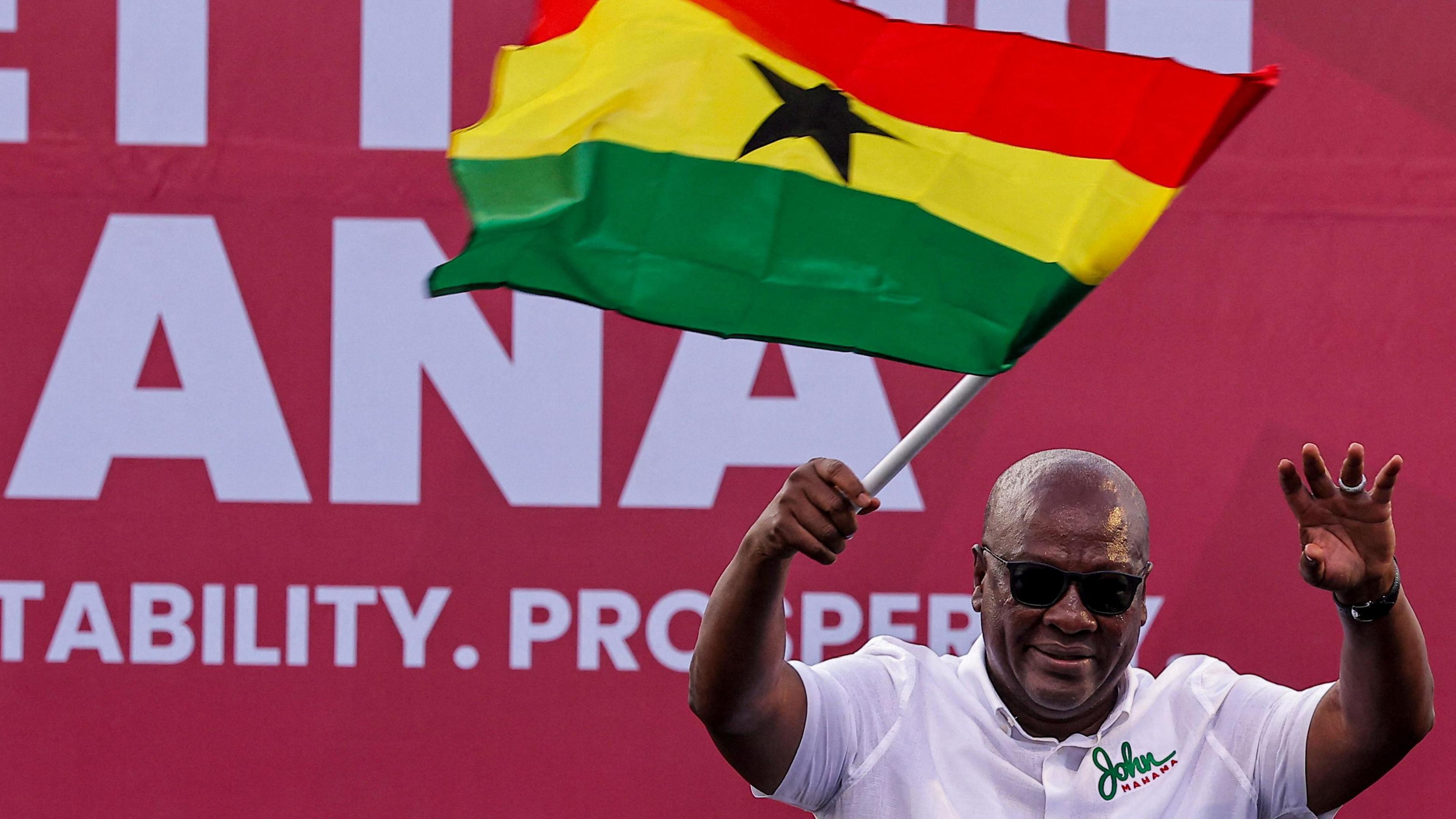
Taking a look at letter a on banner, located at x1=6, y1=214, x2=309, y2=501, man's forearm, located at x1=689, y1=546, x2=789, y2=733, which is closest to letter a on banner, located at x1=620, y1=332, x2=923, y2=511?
letter a on banner, located at x1=6, y1=214, x2=309, y2=501

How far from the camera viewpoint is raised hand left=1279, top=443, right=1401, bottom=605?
1.69m

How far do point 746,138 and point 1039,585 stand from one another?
667 millimetres

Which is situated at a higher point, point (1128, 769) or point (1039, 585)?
point (1039, 585)

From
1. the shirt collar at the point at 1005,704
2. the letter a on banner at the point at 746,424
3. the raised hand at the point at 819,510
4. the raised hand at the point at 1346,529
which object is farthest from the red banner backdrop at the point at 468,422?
the raised hand at the point at 819,510

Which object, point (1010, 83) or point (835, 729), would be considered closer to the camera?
point (1010, 83)

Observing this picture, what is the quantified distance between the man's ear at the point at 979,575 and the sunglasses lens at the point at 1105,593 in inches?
5.7

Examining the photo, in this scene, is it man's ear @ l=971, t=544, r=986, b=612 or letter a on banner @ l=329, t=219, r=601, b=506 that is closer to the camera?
man's ear @ l=971, t=544, r=986, b=612

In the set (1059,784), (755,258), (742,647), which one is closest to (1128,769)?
(1059,784)

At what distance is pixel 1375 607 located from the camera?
176cm

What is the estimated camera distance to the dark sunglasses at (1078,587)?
1.84 metres

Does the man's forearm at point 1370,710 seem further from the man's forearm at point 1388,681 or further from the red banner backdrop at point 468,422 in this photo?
the red banner backdrop at point 468,422

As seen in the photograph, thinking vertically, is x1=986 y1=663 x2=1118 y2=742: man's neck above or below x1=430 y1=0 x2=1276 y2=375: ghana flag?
below

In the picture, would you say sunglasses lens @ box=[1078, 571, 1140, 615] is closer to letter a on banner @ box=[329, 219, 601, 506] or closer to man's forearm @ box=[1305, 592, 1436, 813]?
man's forearm @ box=[1305, 592, 1436, 813]

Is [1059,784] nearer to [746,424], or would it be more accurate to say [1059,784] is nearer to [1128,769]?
[1128,769]
